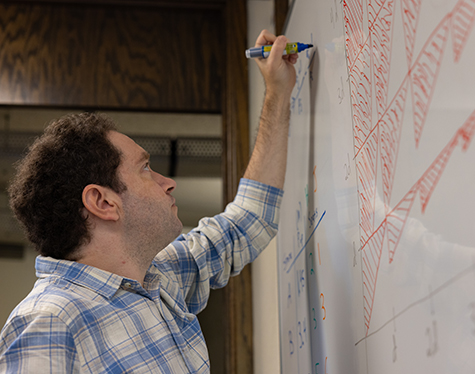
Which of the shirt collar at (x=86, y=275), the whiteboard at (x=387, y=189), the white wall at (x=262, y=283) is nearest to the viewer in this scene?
the whiteboard at (x=387, y=189)

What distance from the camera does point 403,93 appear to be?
510mm

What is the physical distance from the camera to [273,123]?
107 centimetres

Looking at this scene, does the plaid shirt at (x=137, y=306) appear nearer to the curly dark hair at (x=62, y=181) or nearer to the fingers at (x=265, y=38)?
the curly dark hair at (x=62, y=181)

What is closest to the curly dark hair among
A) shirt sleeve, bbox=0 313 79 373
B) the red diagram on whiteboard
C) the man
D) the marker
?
the man

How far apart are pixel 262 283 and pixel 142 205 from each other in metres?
0.64

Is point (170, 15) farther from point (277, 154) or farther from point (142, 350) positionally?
point (142, 350)

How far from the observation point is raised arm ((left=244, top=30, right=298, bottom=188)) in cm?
102

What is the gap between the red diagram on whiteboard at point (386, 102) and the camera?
423 mm

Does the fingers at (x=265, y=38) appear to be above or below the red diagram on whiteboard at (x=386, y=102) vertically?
above

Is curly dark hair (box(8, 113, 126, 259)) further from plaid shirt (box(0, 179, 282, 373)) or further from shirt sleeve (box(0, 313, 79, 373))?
shirt sleeve (box(0, 313, 79, 373))

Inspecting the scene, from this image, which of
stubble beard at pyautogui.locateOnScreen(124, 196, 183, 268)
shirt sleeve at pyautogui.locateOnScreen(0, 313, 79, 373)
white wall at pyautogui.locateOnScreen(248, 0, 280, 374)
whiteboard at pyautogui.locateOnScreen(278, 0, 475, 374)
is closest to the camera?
whiteboard at pyautogui.locateOnScreen(278, 0, 475, 374)

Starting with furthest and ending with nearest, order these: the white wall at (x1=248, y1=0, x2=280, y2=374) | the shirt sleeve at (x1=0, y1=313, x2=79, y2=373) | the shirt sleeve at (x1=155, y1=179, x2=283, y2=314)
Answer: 1. the white wall at (x1=248, y1=0, x2=280, y2=374)
2. the shirt sleeve at (x1=155, y1=179, x2=283, y2=314)
3. the shirt sleeve at (x1=0, y1=313, x2=79, y2=373)

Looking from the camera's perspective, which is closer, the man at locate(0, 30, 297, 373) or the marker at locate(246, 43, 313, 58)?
the man at locate(0, 30, 297, 373)

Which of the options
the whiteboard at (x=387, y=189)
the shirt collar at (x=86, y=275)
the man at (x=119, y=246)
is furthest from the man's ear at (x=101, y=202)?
the whiteboard at (x=387, y=189)
